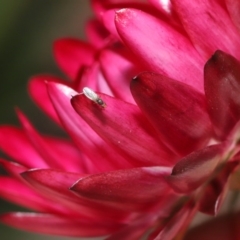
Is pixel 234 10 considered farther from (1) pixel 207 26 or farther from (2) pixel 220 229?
(2) pixel 220 229

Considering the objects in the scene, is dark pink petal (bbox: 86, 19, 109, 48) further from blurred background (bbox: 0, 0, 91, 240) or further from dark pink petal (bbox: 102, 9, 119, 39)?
blurred background (bbox: 0, 0, 91, 240)

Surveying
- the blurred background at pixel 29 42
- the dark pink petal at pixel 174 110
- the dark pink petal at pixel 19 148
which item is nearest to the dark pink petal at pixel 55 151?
the dark pink petal at pixel 19 148

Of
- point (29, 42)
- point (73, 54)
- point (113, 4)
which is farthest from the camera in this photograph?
point (29, 42)

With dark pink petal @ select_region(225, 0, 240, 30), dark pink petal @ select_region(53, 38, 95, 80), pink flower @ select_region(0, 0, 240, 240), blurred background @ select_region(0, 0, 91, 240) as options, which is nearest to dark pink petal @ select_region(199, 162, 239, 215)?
pink flower @ select_region(0, 0, 240, 240)

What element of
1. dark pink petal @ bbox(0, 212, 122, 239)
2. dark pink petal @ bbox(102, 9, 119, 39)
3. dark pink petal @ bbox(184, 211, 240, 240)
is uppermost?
dark pink petal @ bbox(102, 9, 119, 39)

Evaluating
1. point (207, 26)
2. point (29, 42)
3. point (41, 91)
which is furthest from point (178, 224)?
point (29, 42)

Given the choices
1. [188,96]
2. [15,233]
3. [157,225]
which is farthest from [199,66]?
[15,233]
